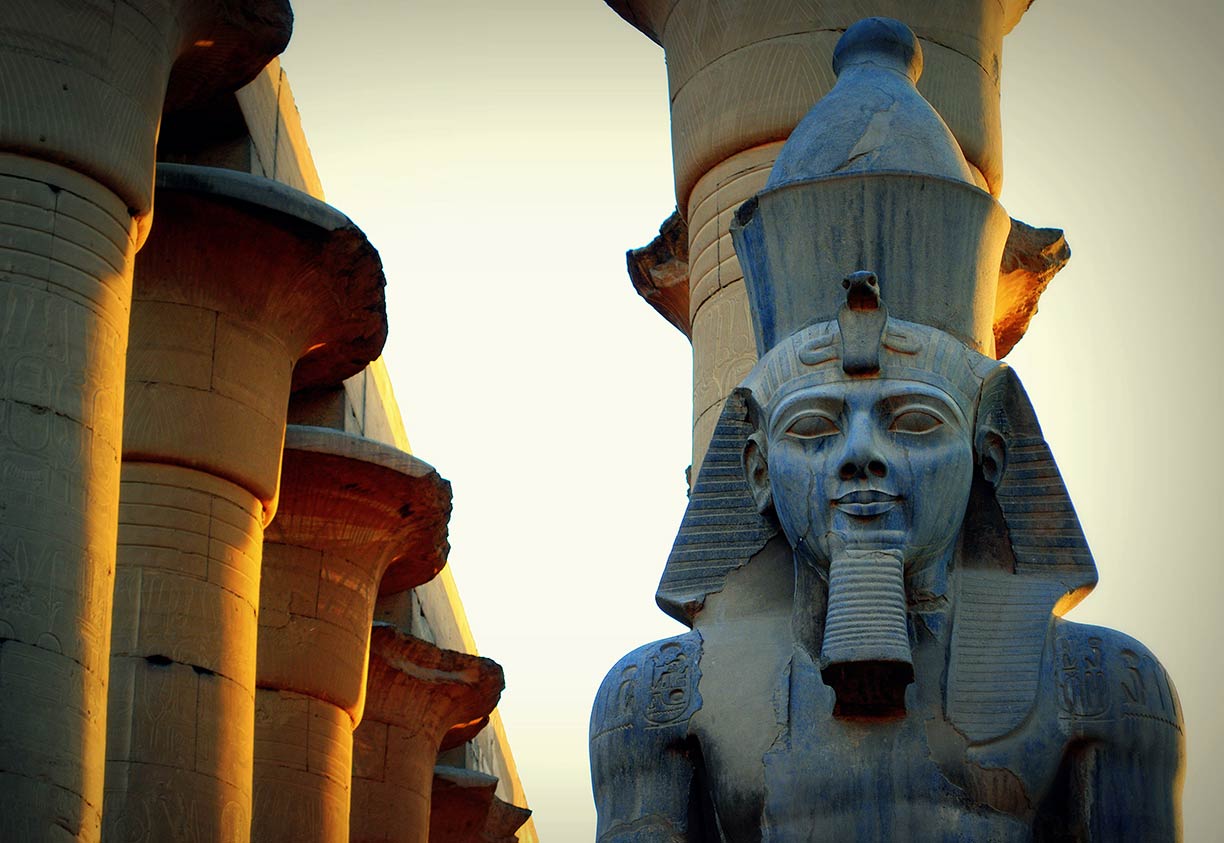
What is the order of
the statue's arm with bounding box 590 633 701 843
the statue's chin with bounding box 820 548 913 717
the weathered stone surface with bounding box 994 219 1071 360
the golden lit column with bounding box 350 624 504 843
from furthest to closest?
the golden lit column with bounding box 350 624 504 843, the weathered stone surface with bounding box 994 219 1071 360, the statue's arm with bounding box 590 633 701 843, the statue's chin with bounding box 820 548 913 717

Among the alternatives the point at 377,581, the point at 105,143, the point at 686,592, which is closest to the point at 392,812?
the point at 377,581

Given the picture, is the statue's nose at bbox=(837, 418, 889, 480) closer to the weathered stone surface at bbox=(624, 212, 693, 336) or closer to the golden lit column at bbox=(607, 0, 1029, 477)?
the golden lit column at bbox=(607, 0, 1029, 477)

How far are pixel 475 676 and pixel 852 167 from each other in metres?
13.3

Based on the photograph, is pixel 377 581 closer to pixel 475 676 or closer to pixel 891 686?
pixel 475 676

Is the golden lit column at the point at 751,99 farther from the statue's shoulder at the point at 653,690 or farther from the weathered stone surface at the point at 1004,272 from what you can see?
the statue's shoulder at the point at 653,690

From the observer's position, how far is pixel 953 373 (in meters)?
7.41

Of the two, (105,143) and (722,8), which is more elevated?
(722,8)

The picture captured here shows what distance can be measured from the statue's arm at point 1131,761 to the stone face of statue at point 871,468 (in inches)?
23.8

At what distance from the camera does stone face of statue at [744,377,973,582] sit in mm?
7121

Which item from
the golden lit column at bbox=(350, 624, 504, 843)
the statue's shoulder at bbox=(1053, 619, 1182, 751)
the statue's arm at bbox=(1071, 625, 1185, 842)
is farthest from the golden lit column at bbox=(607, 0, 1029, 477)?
the golden lit column at bbox=(350, 624, 504, 843)

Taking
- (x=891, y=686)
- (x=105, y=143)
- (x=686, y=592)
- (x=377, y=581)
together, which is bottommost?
(x=891, y=686)

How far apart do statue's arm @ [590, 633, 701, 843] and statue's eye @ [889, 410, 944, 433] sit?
837 millimetres

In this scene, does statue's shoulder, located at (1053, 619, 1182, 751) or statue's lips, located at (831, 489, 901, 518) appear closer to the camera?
statue's shoulder, located at (1053, 619, 1182, 751)

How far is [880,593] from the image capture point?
6.98 m
